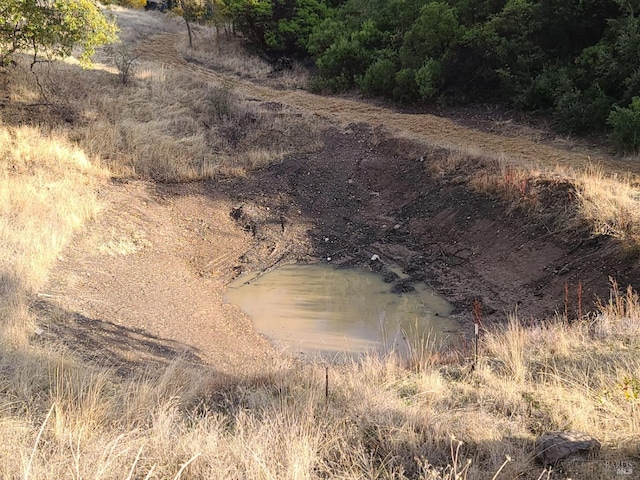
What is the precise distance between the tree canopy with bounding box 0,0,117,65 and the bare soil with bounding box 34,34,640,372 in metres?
3.94

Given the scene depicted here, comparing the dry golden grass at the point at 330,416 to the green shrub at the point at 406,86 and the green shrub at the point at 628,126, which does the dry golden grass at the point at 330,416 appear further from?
the green shrub at the point at 406,86

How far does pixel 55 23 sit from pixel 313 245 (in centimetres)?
902

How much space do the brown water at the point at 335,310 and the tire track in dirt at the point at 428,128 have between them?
185 inches

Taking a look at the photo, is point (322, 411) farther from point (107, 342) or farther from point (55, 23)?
point (55, 23)

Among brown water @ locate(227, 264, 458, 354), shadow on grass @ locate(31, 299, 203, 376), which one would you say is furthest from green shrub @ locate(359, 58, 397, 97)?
shadow on grass @ locate(31, 299, 203, 376)

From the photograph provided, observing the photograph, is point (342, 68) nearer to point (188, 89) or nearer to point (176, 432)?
point (188, 89)

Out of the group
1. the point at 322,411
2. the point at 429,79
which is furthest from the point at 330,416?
the point at 429,79

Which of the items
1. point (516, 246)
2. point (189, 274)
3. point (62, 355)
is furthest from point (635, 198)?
point (62, 355)

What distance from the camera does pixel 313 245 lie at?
1316 cm

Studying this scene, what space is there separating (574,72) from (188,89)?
14845 mm

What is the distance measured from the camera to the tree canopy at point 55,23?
13.2 meters

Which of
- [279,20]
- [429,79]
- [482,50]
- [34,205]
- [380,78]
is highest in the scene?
[279,20]

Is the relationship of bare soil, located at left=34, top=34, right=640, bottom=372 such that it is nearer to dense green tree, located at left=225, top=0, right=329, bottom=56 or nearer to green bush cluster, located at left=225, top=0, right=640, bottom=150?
green bush cluster, located at left=225, top=0, right=640, bottom=150

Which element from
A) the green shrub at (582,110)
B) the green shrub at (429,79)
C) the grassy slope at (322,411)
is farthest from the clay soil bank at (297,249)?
the green shrub at (582,110)
